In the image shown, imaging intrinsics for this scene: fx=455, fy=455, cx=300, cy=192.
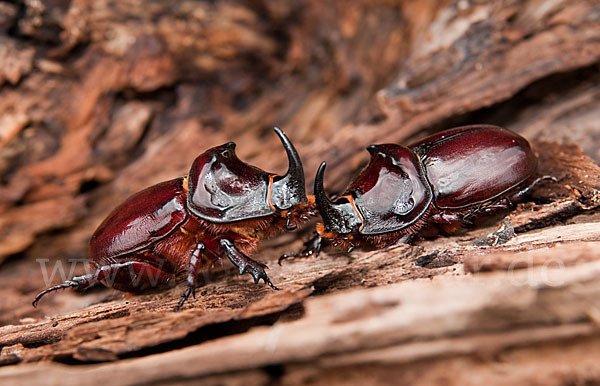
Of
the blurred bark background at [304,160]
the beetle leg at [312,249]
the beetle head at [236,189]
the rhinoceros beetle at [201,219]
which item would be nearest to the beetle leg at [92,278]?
the rhinoceros beetle at [201,219]

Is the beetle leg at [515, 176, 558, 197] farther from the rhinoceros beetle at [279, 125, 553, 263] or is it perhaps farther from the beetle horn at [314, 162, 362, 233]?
the beetle horn at [314, 162, 362, 233]

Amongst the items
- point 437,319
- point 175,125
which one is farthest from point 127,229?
point 437,319

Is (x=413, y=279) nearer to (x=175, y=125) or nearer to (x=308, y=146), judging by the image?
(x=308, y=146)

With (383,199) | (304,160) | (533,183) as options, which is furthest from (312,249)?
(533,183)

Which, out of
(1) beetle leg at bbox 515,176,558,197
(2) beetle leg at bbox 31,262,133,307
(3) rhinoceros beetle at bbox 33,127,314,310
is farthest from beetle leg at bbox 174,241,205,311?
(1) beetle leg at bbox 515,176,558,197

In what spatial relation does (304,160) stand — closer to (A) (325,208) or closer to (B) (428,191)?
(A) (325,208)

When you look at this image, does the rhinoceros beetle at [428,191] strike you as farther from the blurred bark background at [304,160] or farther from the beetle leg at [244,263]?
the beetle leg at [244,263]

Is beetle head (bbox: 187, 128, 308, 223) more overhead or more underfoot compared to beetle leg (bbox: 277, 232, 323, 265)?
more overhead
